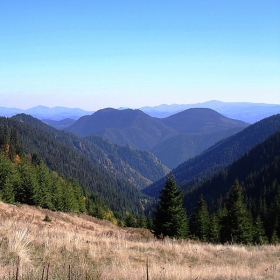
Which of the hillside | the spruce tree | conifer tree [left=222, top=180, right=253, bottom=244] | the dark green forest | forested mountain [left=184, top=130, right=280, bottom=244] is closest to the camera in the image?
the spruce tree

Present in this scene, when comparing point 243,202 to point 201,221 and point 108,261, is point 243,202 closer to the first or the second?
point 201,221

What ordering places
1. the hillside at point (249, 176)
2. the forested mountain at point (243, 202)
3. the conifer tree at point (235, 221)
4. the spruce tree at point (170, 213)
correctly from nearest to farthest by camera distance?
the spruce tree at point (170, 213), the conifer tree at point (235, 221), the forested mountain at point (243, 202), the hillside at point (249, 176)

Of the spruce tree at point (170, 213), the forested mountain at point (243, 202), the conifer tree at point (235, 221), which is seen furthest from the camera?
the forested mountain at point (243, 202)

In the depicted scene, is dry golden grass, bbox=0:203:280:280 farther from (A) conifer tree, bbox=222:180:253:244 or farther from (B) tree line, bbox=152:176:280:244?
(A) conifer tree, bbox=222:180:253:244

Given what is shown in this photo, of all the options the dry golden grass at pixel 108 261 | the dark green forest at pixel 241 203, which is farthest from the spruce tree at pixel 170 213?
the dry golden grass at pixel 108 261

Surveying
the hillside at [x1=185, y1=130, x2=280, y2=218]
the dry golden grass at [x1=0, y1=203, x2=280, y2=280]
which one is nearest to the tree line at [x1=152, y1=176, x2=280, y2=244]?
the dry golden grass at [x1=0, y1=203, x2=280, y2=280]

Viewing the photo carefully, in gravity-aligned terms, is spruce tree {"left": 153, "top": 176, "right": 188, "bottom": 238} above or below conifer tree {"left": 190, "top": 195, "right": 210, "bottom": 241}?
above

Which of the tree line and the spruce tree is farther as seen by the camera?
the tree line

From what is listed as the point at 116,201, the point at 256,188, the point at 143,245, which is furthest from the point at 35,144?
the point at 143,245

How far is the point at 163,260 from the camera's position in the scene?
809 cm

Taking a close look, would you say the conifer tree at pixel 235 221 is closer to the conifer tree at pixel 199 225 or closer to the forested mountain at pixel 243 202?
the forested mountain at pixel 243 202

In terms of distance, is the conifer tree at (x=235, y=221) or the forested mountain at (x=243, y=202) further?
the forested mountain at (x=243, y=202)

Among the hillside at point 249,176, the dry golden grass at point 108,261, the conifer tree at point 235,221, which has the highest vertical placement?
the dry golden grass at point 108,261

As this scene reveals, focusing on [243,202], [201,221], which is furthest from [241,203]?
[243,202]
